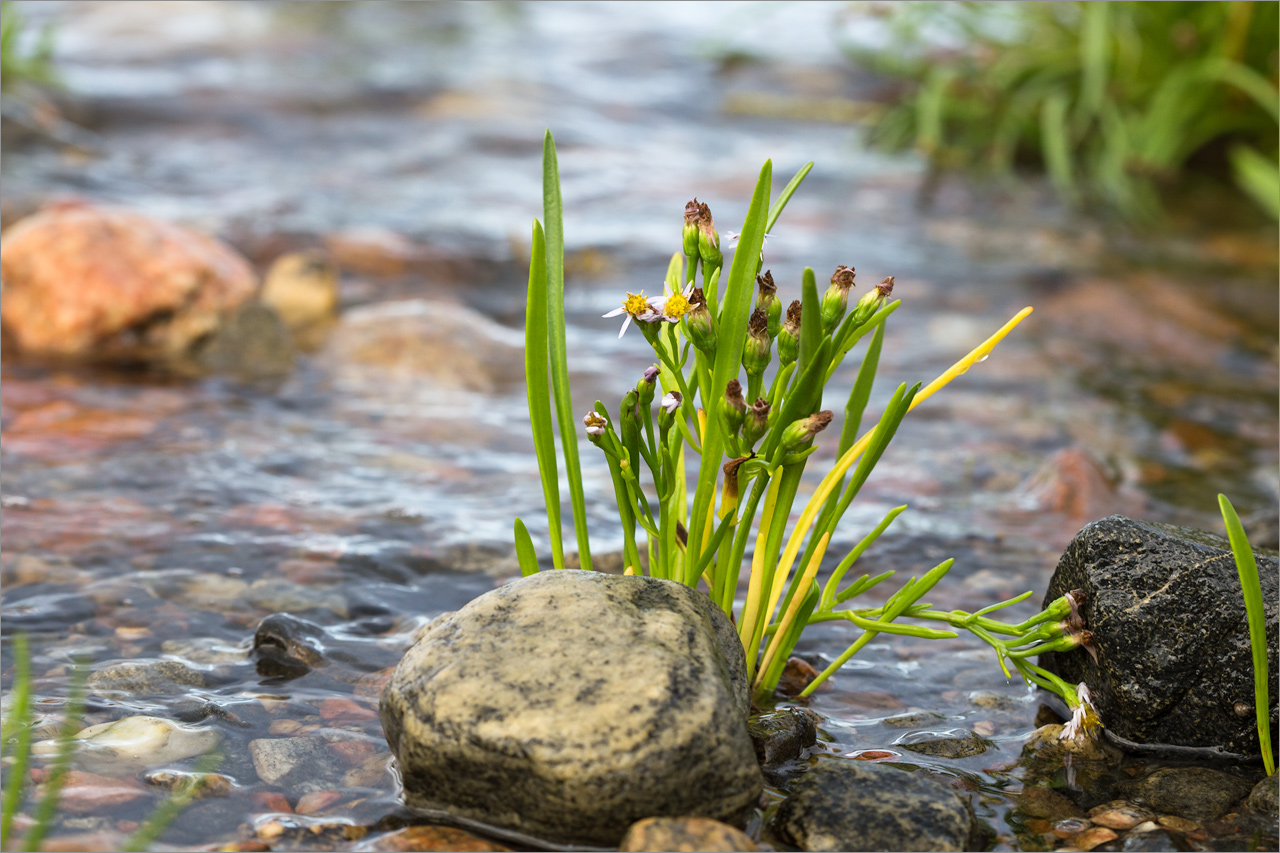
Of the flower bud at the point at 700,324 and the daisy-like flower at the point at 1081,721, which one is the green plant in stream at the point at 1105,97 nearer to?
the daisy-like flower at the point at 1081,721

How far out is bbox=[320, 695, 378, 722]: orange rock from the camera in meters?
2.32

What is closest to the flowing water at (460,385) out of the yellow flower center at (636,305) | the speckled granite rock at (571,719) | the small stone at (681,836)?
the speckled granite rock at (571,719)

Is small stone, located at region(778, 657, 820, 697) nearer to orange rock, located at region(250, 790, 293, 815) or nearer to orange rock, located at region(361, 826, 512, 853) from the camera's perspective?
orange rock, located at region(361, 826, 512, 853)

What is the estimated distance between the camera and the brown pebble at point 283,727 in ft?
7.38

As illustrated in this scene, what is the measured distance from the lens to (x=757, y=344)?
199 centimetres

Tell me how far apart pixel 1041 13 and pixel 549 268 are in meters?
7.34

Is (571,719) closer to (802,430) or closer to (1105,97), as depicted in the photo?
(802,430)

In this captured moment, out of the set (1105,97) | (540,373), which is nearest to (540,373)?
(540,373)

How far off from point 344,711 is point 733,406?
106cm

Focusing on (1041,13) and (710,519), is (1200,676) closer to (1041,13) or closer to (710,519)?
(710,519)

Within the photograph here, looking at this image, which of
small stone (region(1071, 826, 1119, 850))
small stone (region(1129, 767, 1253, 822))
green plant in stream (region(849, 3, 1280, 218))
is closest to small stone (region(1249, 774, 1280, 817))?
small stone (region(1129, 767, 1253, 822))

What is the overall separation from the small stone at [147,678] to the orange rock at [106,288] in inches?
99.9

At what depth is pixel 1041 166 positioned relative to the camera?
8453mm

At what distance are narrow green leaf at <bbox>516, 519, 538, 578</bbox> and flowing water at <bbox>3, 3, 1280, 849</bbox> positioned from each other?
44 centimetres
